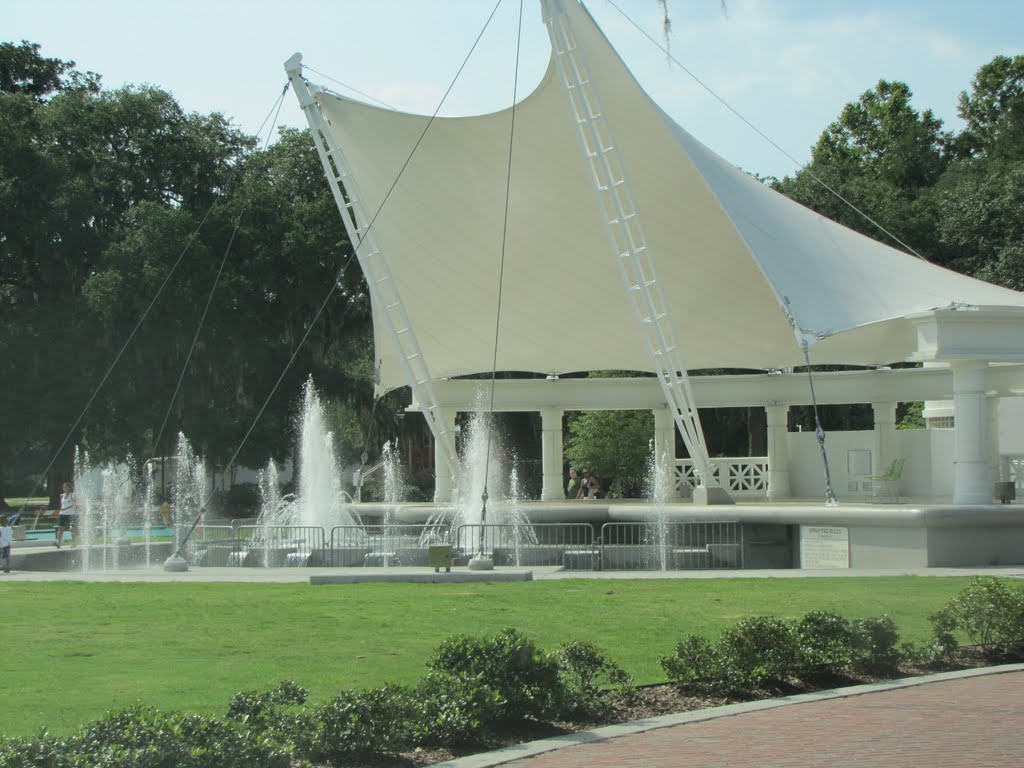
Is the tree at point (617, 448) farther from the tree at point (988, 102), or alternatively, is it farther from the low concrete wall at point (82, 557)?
the tree at point (988, 102)

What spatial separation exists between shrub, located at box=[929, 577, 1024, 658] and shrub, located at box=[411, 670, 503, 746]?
4.67 m

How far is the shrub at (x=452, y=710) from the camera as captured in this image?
804cm

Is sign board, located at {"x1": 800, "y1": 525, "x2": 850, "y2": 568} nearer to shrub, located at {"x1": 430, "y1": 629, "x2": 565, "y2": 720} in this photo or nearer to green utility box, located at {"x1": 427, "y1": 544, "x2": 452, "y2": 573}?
green utility box, located at {"x1": 427, "y1": 544, "x2": 452, "y2": 573}

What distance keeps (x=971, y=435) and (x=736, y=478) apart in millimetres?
11391

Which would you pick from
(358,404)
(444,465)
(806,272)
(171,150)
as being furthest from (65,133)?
(806,272)

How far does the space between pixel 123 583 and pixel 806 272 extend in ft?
45.7

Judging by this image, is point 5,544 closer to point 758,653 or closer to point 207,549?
point 207,549

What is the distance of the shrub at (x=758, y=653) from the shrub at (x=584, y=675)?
893 millimetres

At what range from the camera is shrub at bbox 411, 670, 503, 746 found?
8.04 metres

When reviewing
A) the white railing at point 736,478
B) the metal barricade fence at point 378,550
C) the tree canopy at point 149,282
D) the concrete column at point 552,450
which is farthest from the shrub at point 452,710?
the tree canopy at point 149,282

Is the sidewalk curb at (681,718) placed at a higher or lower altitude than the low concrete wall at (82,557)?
lower

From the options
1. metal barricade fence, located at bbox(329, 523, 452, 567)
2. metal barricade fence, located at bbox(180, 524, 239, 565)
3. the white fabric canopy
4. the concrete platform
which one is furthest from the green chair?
metal barricade fence, located at bbox(180, 524, 239, 565)

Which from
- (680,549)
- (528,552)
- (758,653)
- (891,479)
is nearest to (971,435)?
(680,549)

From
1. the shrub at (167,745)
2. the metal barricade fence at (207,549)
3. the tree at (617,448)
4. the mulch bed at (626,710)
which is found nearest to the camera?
the shrub at (167,745)
